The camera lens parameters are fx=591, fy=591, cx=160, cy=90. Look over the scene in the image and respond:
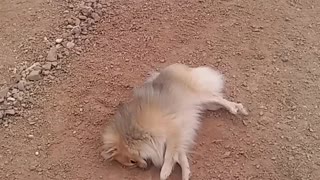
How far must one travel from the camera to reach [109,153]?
11.9 feet

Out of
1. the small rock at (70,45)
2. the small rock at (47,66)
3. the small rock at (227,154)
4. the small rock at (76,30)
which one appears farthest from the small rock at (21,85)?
the small rock at (227,154)

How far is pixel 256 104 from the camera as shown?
12.8ft

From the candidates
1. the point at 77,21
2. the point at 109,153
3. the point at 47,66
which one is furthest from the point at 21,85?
the point at 109,153

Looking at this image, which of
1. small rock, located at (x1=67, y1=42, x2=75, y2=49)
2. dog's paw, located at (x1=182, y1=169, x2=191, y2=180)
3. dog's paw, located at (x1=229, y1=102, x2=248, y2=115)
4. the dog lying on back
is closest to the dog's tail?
the dog lying on back

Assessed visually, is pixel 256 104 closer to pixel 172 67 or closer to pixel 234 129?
pixel 234 129

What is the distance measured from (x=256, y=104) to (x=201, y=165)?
617 mm

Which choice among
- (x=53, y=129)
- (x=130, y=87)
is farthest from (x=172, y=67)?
(x=53, y=129)

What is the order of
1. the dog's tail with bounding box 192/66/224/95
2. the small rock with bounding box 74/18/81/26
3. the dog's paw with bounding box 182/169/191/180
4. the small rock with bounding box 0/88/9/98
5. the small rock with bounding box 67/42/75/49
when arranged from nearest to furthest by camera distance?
1. the dog's paw with bounding box 182/169/191/180
2. the dog's tail with bounding box 192/66/224/95
3. the small rock with bounding box 0/88/9/98
4. the small rock with bounding box 67/42/75/49
5. the small rock with bounding box 74/18/81/26

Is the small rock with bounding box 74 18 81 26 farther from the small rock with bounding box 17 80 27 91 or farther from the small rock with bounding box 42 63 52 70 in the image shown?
the small rock with bounding box 17 80 27 91

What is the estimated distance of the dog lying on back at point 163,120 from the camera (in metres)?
3.57

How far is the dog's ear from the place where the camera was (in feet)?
11.8

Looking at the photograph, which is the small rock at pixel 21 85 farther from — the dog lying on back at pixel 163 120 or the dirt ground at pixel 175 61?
the dog lying on back at pixel 163 120

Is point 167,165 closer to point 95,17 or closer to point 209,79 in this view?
point 209,79

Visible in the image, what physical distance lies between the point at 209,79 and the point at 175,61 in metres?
0.39
